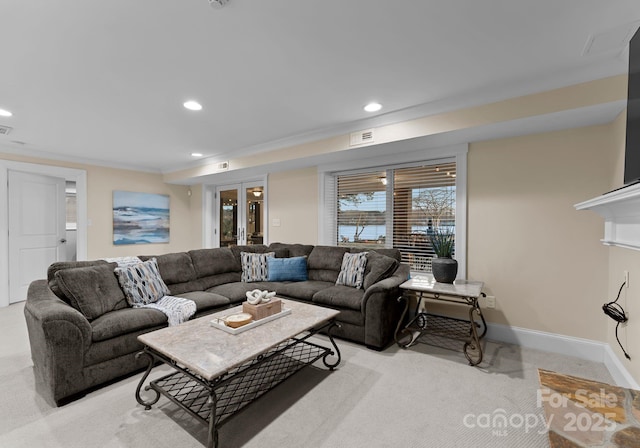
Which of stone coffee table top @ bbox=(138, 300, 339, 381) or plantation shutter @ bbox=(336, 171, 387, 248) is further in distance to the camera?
plantation shutter @ bbox=(336, 171, 387, 248)

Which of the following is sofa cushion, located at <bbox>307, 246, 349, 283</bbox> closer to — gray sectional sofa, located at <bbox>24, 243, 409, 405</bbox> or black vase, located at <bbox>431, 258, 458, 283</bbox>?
gray sectional sofa, located at <bbox>24, 243, 409, 405</bbox>

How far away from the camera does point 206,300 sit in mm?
2943

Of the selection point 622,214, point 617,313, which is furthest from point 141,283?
point 617,313

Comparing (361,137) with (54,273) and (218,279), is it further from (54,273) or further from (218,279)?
(54,273)

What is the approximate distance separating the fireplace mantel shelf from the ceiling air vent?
2029 mm

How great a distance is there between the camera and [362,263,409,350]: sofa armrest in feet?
9.12

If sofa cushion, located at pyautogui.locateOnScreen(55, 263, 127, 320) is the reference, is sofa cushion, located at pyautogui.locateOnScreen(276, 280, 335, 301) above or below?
below

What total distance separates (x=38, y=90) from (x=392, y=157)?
3.72 meters

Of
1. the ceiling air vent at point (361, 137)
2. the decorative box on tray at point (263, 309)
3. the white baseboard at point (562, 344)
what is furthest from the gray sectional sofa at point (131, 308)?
the ceiling air vent at point (361, 137)

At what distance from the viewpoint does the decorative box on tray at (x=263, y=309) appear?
224 centimetres

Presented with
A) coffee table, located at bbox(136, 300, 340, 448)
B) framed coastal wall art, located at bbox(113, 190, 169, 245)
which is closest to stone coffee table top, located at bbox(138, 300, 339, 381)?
coffee table, located at bbox(136, 300, 340, 448)

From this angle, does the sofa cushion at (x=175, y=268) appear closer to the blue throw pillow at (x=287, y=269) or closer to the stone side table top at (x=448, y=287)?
the blue throw pillow at (x=287, y=269)

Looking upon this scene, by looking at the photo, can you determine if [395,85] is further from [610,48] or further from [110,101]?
[110,101]

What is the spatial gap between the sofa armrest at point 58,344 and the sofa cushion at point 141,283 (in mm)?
604
